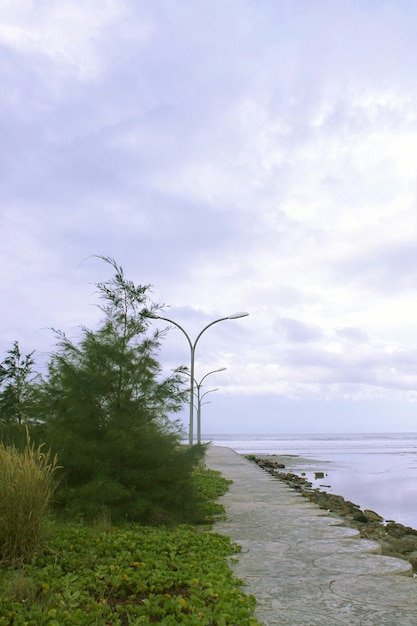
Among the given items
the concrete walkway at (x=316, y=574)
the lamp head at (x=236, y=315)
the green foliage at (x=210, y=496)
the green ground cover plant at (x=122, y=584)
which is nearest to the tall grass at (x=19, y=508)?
the green ground cover plant at (x=122, y=584)

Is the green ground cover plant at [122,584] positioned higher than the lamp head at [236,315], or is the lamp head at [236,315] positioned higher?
the lamp head at [236,315]

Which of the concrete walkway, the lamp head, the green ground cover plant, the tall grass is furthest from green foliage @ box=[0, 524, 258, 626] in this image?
the lamp head

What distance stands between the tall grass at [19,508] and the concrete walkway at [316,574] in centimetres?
228

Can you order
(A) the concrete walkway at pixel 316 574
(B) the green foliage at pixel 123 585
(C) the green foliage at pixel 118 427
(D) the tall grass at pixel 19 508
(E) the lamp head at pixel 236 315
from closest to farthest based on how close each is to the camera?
(B) the green foliage at pixel 123 585 → (A) the concrete walkway at pixel 316 574 → (D) the tall grass at pixel 19 508 → (C) the green foliage at pixel 118 427 → (E) the lamp head at pixel 236 315

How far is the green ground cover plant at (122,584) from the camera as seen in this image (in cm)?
464

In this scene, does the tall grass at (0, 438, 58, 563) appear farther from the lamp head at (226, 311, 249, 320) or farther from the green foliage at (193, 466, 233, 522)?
the lamp head at (226, 311, 249, 320)

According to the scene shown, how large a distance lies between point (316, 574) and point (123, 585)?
88.6 inches

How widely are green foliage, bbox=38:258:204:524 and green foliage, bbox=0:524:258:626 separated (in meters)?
2.00

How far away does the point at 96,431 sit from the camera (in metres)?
10.0

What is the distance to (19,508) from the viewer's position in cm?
609

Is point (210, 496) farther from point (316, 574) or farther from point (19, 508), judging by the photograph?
point (19, 508)

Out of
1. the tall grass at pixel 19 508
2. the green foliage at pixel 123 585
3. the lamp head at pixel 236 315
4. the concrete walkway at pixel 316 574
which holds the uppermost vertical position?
the lamp head at pixel 236 315

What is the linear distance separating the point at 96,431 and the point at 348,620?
5.95m

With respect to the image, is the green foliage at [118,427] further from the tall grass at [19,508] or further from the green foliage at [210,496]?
the tall grass at [19,508]
